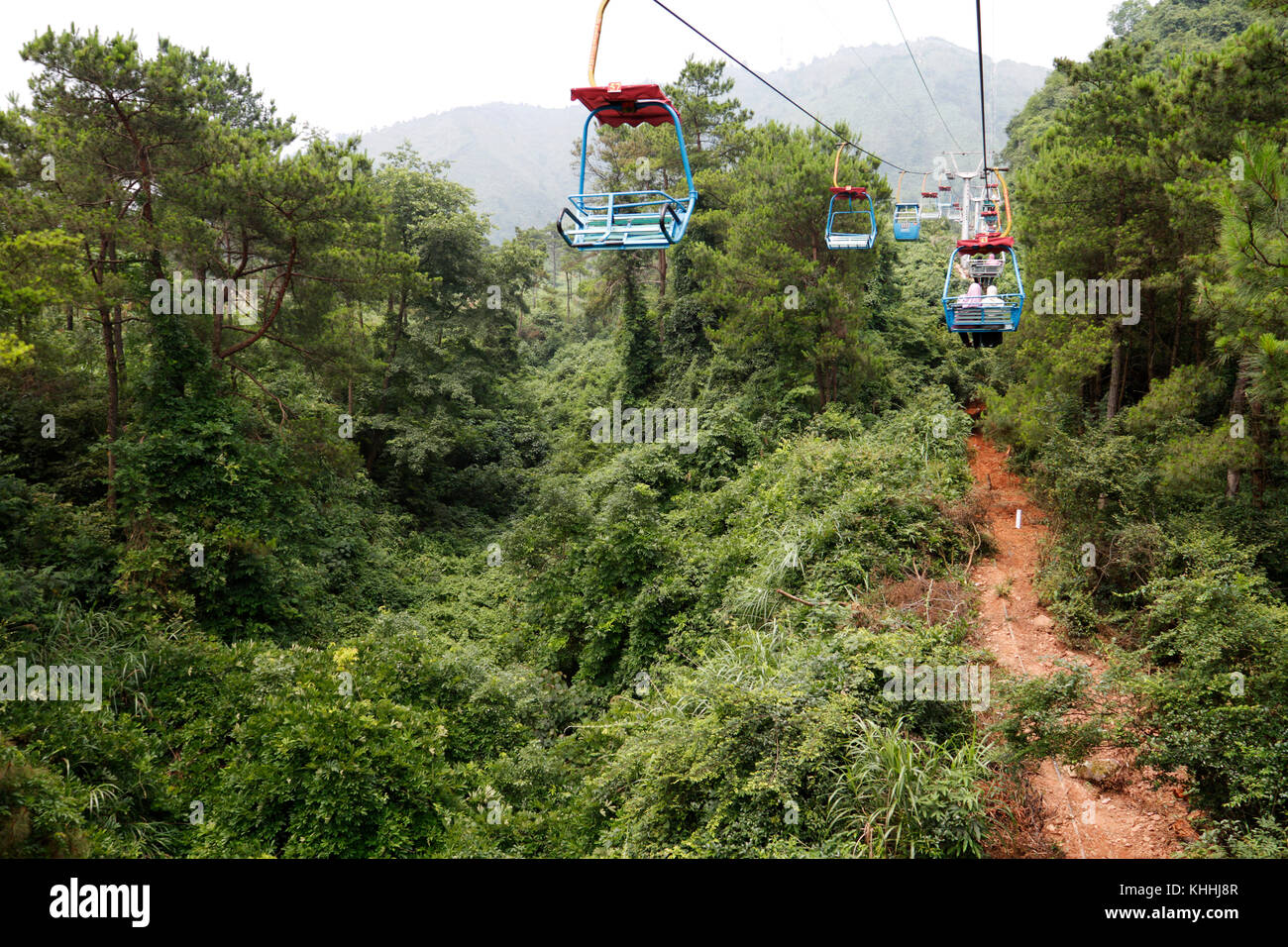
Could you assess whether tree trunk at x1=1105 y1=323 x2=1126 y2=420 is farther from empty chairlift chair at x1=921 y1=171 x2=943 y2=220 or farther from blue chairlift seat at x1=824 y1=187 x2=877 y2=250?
blue chairlift seat at x1=824 y1=187 x2=877 y2=250

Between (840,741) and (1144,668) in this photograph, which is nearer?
(840,741)

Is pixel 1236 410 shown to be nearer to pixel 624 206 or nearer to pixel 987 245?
pixel 987 245

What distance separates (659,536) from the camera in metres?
14.6

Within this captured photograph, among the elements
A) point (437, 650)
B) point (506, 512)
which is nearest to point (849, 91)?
point (506, 512)

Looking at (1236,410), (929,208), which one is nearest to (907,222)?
(929,208)

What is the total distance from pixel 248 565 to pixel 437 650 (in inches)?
164

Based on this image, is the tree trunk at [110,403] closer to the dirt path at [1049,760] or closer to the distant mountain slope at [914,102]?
the dirt path at [1049,760]

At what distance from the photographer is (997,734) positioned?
6.92 m

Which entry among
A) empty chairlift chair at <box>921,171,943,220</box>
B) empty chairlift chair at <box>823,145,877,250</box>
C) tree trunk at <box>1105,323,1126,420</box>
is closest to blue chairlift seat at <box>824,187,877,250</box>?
empty chairlift chair at <box>823,145,877,250</box>

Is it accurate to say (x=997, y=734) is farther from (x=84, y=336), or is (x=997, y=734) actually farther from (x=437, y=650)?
(x=84, y=336)

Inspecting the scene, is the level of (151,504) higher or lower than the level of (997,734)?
higher

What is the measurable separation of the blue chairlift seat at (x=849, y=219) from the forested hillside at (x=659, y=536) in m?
0.95
